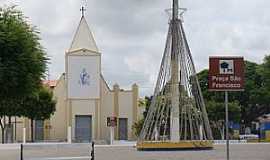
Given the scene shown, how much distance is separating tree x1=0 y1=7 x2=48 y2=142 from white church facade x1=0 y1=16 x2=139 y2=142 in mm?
55984

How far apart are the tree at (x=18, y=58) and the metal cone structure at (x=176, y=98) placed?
20.0m

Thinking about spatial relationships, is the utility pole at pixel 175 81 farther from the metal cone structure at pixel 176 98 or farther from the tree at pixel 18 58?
the tree at pixel 18 58

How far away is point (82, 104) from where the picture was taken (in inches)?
3381

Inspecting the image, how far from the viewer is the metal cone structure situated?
4753 cm

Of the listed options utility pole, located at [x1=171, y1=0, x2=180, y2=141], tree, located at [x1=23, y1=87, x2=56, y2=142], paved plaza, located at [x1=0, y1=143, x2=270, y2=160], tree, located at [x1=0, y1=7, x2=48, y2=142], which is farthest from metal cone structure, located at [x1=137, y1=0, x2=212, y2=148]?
tree, located at [x1=23, y1=87, x2=56, y2=142]

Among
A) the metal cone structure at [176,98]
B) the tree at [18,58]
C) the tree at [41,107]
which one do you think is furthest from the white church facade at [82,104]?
the tree at [18,58]

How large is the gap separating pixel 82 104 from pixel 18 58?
196 ft

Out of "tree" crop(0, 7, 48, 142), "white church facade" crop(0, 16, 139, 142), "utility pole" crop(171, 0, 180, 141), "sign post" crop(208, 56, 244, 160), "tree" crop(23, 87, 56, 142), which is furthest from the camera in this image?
"white church facade" crop(0, 16, 139, 142)

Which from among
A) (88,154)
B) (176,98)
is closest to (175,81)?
(176,98)

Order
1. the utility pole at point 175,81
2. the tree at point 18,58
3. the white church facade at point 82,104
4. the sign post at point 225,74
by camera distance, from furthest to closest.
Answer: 1. the white church facade at point 82,104
2. the utility pole at point 175,81
3. the tree at point 18,58
4. the sign post at point 225,74

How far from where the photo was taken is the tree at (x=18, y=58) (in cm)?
2592

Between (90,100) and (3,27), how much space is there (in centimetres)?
6043

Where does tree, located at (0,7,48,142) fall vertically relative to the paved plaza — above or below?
above

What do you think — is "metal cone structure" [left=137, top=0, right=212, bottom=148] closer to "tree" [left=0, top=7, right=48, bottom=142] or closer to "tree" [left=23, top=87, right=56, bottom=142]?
"tree" [left=0, top=7, right=48, bottom=142]
